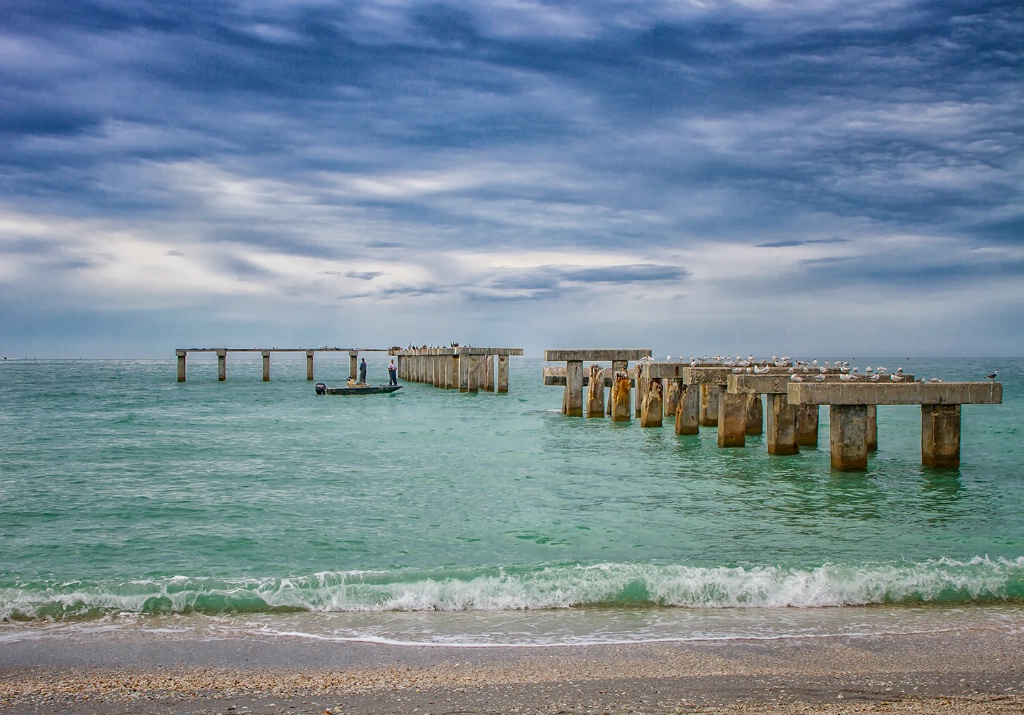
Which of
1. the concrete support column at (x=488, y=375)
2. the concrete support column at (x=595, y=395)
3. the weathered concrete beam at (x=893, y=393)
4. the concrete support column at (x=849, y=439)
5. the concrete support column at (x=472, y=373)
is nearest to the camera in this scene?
the weathered concrete beam at (x=893, y=393)

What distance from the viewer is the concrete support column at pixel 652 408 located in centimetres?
2512

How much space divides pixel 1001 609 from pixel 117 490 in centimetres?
1424

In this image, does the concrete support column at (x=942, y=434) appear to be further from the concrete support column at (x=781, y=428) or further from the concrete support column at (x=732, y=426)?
the concrete support column at (x=732, y=426)

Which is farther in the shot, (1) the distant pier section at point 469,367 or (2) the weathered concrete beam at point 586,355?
(1) the distant pier section at point 469,367

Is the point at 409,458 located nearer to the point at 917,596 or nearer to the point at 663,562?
the point at 663,562

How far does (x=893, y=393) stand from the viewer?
14.3 metres

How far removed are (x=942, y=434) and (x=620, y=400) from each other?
12985 millimetres

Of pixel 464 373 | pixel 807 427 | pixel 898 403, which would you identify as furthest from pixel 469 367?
pixel 898 403

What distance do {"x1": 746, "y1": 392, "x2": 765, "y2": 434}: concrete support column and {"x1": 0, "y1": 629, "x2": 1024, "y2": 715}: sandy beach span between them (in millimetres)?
16042

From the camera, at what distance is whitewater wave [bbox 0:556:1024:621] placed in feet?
26.2

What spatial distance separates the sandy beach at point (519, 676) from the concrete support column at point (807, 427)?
14.4 m

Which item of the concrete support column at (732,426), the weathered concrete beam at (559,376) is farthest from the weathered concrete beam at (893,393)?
the weathered concrete beam at (559,376)

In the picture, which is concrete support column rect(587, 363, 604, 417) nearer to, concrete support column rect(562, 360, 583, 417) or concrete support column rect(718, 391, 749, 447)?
concrete support column rect(562, 360, 583, 417)

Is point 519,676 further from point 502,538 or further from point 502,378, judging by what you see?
point 502,378
